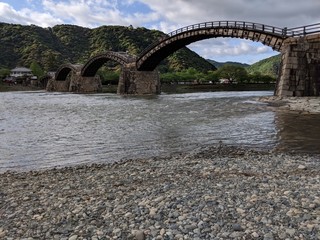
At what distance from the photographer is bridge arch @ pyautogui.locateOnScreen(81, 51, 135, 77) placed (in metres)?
66.4

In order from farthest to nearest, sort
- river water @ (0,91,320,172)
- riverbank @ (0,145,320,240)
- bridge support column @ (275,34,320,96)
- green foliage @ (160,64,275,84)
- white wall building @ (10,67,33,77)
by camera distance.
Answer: white wall building @ (10,67,33,77), green foliage @ (160,64,275,84), bridge support column @ (275,34,320,96), river water @ (0,91,320,172), riverbank @ (0,145,320,240)

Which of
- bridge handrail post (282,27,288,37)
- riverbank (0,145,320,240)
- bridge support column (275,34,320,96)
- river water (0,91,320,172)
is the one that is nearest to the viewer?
riverbank (0,145,320,240)

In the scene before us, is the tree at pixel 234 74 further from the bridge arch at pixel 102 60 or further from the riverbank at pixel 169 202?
the riverbank at pixel 169 202

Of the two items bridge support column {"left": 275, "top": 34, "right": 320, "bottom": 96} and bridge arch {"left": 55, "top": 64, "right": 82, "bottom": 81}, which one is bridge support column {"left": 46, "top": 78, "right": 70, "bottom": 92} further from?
bridge support column {"left": 275, "top": 34, "right": 320, "bottom": 96}

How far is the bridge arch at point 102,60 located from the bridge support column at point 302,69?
37.2 m

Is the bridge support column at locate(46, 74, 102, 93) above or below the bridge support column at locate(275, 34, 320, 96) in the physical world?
below

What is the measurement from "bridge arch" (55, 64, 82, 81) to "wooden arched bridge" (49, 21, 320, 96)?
62cm

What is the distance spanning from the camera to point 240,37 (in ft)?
143

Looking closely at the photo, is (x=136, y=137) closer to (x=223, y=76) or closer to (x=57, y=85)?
(x=57, y=85)

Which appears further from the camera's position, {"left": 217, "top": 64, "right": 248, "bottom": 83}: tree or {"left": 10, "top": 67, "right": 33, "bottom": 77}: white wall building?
{"left": 10, "top": 67, "right": 33, "bottom": 77}: white wall building

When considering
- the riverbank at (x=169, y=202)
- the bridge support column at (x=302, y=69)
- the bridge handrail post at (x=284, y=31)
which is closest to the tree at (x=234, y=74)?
the bridge handrail post at (x=284, y=31)

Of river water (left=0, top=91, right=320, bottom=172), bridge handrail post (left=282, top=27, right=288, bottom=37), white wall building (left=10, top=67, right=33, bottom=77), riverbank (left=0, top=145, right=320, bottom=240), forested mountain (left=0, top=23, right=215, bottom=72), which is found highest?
forested mountain (left=0, top=23, right=215, bottom=72)

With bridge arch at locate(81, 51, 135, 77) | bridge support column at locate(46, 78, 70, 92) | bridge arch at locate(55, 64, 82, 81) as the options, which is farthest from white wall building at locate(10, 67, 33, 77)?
bridge arch at locate(81, 51, 135, 77)

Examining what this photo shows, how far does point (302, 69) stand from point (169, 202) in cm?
2884
